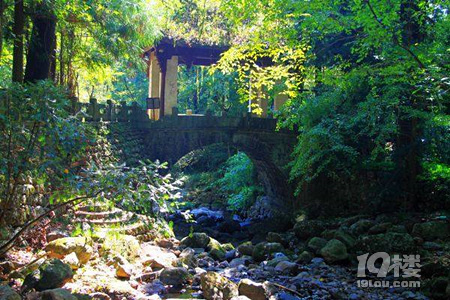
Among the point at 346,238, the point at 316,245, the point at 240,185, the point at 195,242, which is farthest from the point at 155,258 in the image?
the point at 240,185

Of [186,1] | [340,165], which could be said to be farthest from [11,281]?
[340,165]

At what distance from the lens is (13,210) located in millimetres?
6539

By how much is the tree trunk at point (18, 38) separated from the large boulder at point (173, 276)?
467 centimetres

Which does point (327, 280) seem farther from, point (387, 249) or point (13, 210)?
point (13, 210)

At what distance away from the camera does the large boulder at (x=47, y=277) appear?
5555 millimetres

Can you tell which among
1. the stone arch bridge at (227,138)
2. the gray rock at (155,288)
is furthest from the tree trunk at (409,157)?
the gray rock at (155,288)

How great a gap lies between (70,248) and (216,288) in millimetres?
2220

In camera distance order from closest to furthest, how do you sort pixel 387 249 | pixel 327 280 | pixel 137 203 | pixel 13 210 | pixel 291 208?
1. pixel 137 203
2. pixel 13 210
3. pixel 327 280
4. pixel 387 249
5. pixel 291 208

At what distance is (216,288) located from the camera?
268 inches

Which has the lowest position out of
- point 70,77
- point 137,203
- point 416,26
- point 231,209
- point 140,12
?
point 231,209

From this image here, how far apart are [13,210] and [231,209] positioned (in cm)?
1250

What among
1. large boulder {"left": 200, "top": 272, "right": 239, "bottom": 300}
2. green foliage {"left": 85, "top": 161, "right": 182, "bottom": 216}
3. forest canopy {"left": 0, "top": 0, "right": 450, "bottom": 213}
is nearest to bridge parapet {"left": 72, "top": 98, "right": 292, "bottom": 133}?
forest canopy {"left": 0, "top": 0, "right": 450, "bottom": 213}

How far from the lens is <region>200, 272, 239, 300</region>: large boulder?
262 inches

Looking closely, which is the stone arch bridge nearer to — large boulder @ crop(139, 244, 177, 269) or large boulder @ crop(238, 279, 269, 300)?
large boulder @ crop(139, 244, 177, 269)
